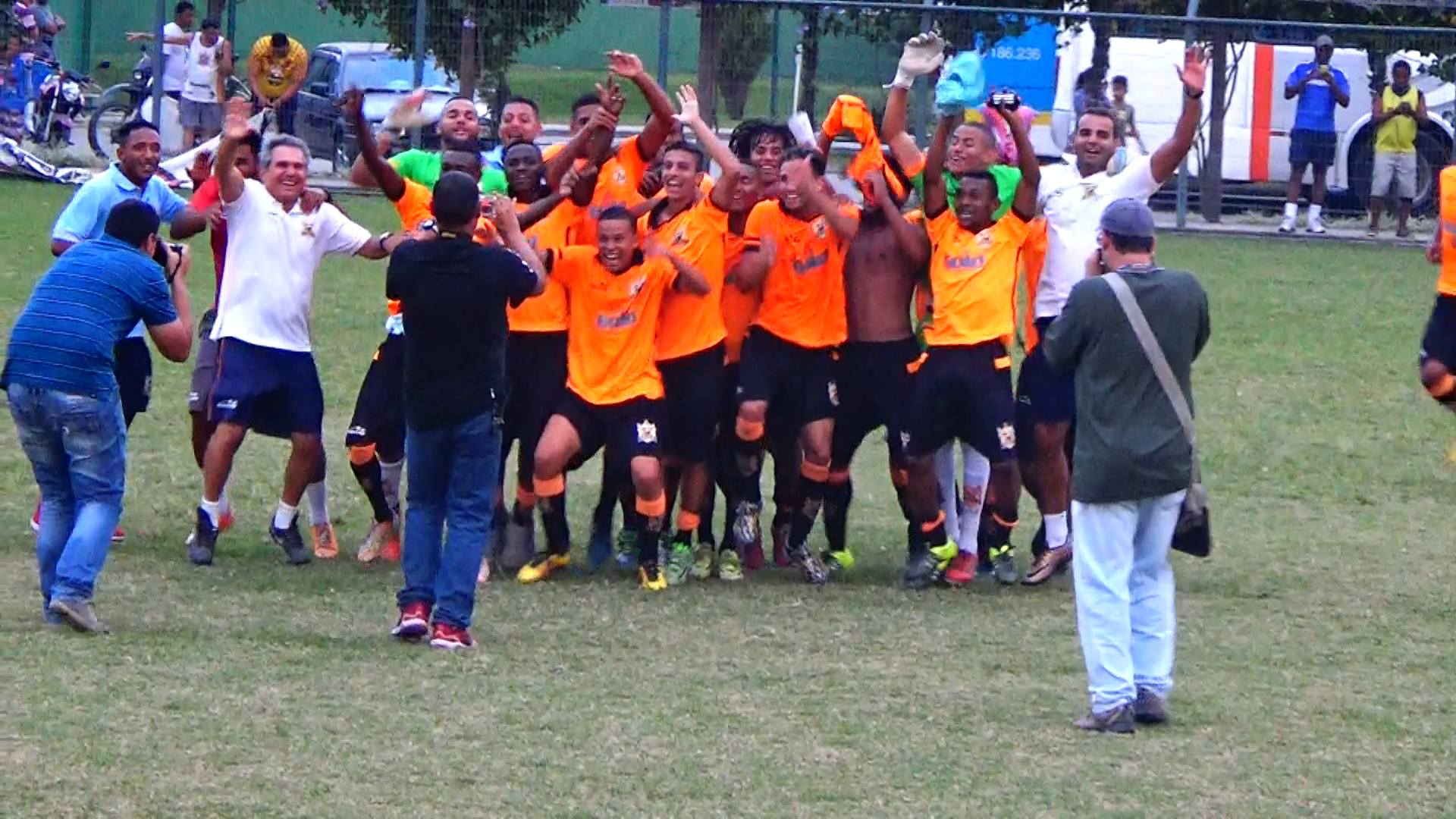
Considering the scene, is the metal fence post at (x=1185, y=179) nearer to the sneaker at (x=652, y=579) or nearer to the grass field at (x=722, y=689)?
the grass field at (x=722, y=689)

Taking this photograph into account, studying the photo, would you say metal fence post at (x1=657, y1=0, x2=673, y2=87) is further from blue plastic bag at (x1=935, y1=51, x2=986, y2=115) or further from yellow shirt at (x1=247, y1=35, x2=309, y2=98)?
blue plastic bag at (x1=935, y1=51, x2=986, y2=115)

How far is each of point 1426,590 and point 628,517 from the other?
351 cm

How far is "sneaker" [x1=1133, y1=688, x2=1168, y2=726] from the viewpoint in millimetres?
6980

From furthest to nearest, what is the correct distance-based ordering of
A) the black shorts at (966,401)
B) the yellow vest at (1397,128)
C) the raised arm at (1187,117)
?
the yellow vest at (1397,128)
the black shorts at (966,401)
the raised arm at (1187,117)

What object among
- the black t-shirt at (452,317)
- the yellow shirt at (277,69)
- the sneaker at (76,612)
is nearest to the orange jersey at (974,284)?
the black t-shirt at (452,317)

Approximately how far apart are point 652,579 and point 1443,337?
4.76 m

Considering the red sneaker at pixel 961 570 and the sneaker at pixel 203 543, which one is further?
the red sneaker at pixel 961 570

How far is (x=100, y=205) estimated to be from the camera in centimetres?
920

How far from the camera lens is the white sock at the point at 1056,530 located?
953 centimetres

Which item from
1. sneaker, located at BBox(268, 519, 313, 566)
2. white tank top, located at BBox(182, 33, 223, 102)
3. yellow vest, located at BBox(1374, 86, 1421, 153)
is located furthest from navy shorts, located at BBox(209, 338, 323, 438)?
yellow vest, located at BBox(1374, 86, 1421, 153)

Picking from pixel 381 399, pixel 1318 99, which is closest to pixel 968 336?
pixel 381 399

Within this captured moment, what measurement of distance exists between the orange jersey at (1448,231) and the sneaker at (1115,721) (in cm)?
513

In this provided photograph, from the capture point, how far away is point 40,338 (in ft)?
25.4

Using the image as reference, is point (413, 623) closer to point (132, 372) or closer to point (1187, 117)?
point (132, 372)
